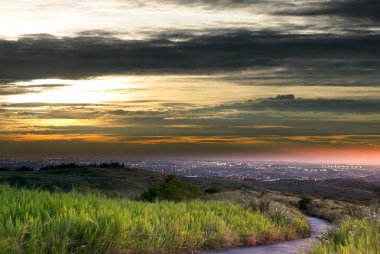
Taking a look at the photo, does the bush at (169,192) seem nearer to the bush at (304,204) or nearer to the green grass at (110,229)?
the green grass at (110,229)

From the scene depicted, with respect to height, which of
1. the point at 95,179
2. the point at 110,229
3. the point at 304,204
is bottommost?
the point at 304,204

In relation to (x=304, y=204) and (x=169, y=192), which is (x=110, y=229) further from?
(x=304, y=204)

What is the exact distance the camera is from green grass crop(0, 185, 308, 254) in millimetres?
12031

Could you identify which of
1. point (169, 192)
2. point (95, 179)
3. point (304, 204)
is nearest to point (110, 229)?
point (169, 192)

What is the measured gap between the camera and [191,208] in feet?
71.5

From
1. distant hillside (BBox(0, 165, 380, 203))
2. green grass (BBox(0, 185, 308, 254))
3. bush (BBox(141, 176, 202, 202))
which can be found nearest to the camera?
green grass (BBox(0, 185, 308, 254))

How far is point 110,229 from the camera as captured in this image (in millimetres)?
13453

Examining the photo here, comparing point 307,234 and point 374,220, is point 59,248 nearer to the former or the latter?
point 374,220

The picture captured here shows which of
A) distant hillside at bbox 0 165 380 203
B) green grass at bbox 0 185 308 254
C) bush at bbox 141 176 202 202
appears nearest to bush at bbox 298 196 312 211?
distant hillside at bbox 0 165 380 203

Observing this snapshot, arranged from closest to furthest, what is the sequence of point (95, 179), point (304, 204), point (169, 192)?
point (169, 192)
point (304, 204)
point (95, 179)

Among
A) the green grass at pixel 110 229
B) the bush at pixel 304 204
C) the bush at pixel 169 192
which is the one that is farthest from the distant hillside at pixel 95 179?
the green grass at pixel 110 229

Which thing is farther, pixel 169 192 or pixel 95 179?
pixel 95 179

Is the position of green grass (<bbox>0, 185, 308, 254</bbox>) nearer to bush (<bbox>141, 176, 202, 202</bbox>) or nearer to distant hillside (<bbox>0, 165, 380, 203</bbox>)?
bush (<bbox>141, 176, 202, 202</bbox>)

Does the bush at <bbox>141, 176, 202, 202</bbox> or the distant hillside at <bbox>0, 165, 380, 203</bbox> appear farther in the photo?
the distant hillside at <bbox>0, 165, 380, 203</bbox>
